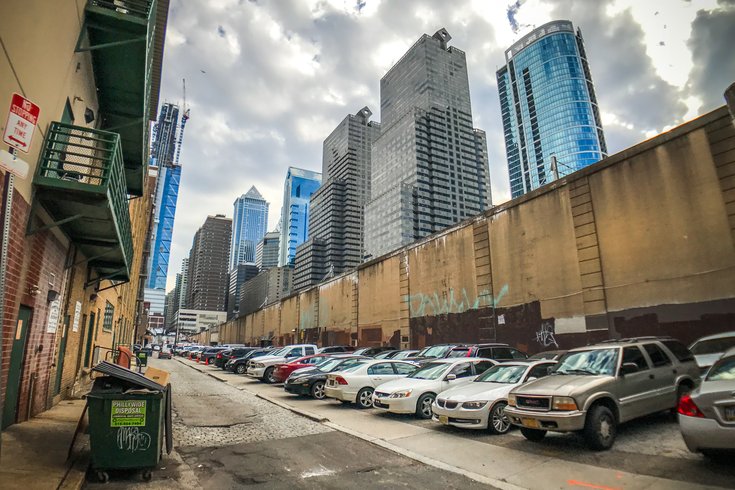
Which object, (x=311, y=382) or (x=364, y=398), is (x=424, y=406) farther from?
(x=311, y=382)

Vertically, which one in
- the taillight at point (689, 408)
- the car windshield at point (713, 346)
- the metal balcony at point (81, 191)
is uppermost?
the metal balcony at point (81, 191)

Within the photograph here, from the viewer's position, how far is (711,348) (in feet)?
32.6

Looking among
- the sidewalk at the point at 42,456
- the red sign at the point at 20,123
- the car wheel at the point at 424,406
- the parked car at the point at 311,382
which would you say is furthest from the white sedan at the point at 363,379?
the red sign at the point at 20,123

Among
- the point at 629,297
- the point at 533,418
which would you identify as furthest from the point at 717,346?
the point at 533,418

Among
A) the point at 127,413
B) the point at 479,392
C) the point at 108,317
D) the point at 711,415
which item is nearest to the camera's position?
the point at 711,415

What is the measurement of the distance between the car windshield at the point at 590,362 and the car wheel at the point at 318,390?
813cm

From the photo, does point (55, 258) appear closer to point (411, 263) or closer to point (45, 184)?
point (45, 184)

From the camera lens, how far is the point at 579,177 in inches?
635

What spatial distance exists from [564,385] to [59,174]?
39.0 ft

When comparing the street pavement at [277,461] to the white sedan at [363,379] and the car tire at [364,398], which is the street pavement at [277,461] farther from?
the car tire at [364,398]

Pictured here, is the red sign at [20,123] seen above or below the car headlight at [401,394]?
above

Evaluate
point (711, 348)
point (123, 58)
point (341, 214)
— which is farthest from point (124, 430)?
point (341, 214)

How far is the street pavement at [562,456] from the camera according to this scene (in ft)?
17.4

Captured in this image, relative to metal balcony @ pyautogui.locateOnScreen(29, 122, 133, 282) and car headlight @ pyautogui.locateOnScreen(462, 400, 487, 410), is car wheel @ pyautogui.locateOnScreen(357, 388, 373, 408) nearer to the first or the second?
car headlight @ pyautogui.locateOnScreen(462, 400, 487, 410)
